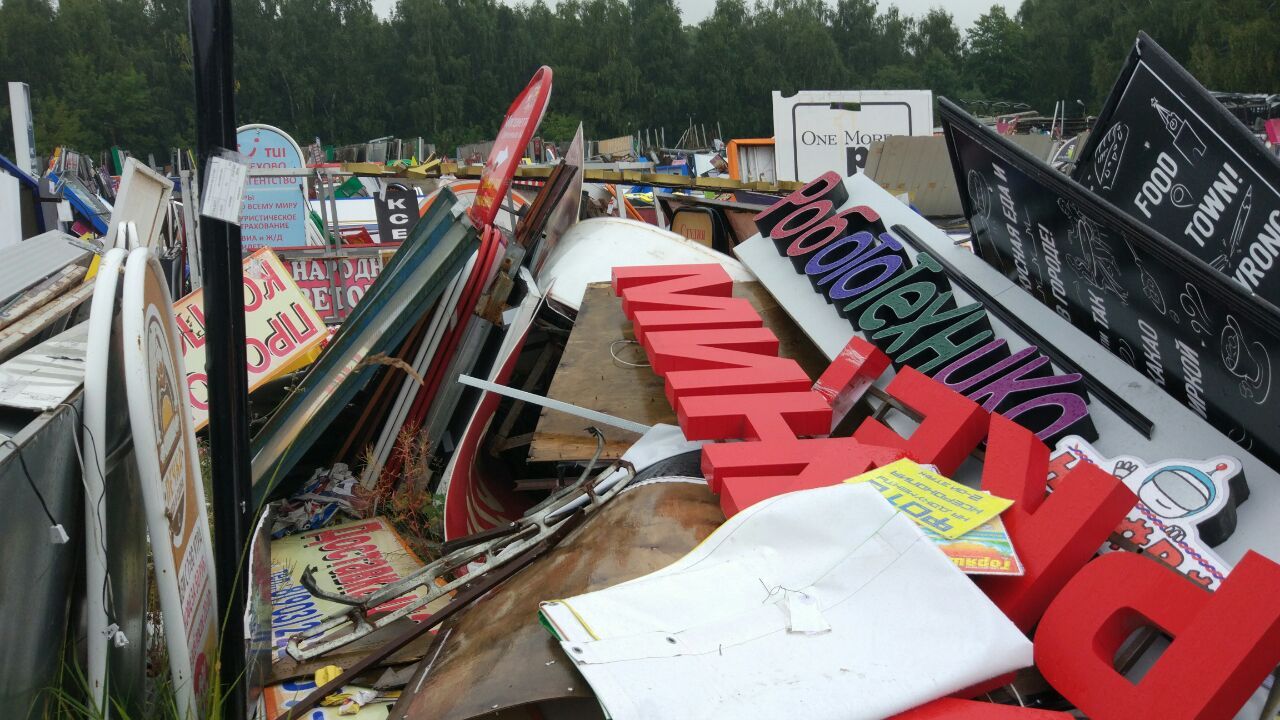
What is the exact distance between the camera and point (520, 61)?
9506 centimetres

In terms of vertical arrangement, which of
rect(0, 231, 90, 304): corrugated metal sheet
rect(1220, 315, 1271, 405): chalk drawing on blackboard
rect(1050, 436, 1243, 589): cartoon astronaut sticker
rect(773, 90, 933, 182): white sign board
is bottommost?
rect(1050, 436, 1243, 589): cartoon astronaut sticker

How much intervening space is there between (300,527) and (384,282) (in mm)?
1569

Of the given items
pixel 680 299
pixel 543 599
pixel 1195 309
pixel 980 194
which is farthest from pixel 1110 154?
pixel 543 599

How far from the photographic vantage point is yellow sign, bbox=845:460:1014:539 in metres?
3.11

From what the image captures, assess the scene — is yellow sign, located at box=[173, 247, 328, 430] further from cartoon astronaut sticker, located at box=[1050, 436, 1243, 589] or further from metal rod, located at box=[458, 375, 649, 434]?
Answer: cartoon astronaut sticker, located at box=[1050, 436, 1243, 589]

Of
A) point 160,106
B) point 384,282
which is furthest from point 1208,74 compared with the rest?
point 160,106

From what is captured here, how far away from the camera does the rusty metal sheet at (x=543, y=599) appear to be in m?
2.56

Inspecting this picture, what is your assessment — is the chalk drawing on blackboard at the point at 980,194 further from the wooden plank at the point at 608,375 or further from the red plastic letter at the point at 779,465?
the red plastic letter at the point at 779,465

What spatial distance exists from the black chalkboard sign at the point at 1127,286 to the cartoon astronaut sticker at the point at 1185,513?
0.76ft

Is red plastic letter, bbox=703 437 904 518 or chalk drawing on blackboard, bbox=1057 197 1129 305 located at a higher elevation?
chalk drawing on blackboard, bbox=1057 197 1129 305

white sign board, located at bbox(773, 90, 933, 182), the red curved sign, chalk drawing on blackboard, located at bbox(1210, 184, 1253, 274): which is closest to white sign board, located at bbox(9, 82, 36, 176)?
white sign board, located at bbox(773, 90, 933, 182)

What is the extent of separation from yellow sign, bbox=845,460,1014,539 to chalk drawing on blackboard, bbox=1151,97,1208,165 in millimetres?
1934

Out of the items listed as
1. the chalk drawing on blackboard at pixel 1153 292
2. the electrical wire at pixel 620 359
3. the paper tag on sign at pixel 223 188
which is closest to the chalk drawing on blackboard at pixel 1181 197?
the chalk drawing on blackboard at pixel 1153 292

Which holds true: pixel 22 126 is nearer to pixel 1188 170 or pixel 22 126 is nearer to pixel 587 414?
pixel 587 414
